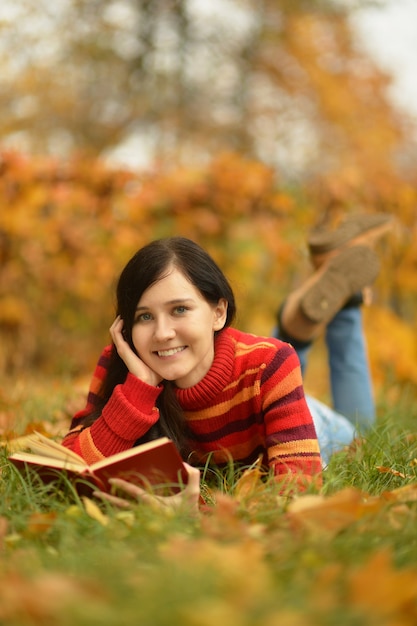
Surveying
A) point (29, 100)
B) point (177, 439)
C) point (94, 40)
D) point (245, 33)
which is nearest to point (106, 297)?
point (177, 439)

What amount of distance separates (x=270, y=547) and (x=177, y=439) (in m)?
0.95

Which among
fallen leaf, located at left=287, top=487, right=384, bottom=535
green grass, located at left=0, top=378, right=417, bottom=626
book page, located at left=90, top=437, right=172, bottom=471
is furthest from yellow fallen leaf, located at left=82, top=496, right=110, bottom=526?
fallen leaf, located at left=287, top=487, right=384, bottom=535

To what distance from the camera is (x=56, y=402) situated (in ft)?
11.4

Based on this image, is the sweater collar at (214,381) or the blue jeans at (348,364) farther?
the blue jeans at (348,364)

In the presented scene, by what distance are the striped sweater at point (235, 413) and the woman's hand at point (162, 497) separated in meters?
0.31

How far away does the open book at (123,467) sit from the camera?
1.76 m

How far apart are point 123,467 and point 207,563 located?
64 centimetres

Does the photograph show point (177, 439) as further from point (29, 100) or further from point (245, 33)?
point (245, 33)

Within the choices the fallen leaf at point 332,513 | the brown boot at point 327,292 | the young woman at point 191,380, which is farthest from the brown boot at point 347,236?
the fallen leaf at point 332,513

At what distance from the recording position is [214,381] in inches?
88.7

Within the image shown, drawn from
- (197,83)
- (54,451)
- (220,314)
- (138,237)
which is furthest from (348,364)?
(197,83)

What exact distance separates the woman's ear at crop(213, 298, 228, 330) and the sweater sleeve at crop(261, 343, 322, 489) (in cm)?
21

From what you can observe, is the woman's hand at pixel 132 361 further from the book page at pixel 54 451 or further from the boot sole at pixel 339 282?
the boot sole at pixel 339 282

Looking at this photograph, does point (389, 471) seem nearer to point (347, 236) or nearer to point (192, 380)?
point (192, 380)
